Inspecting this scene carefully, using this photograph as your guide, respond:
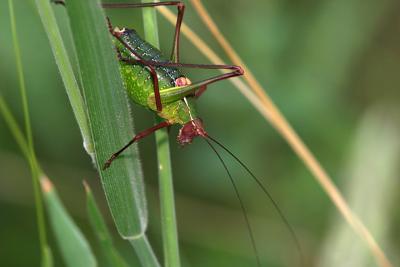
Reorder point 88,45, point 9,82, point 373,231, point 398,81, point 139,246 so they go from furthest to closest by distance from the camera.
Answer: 1. point 398,81
2. point 9,82
3. point 373,231
4. point 139,246
5. point 88,45

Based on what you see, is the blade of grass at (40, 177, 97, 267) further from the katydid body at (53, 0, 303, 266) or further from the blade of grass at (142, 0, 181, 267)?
the katydid body at (53, 0, 303, 266)

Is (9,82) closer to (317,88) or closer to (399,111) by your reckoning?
(317,88)

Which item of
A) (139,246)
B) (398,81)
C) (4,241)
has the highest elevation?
(398,81)

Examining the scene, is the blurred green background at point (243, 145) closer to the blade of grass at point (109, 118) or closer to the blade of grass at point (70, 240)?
the blade of grass at point (70, 240)

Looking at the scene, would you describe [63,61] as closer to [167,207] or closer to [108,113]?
[108,113]

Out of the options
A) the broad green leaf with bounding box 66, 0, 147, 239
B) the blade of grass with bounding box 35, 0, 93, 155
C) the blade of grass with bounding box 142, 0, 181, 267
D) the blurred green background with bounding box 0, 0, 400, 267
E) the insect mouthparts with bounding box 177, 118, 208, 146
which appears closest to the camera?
the broad green leaf with bounding box 66, 0, 147, 239

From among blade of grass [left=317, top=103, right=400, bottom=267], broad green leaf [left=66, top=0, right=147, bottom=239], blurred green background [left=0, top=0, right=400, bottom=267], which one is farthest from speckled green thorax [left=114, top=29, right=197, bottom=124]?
blurred green background [left=0, top=0, right=400, bottom=267]

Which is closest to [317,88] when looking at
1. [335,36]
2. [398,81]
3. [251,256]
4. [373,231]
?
[335,36]
